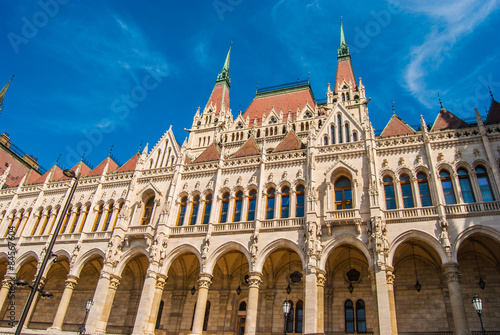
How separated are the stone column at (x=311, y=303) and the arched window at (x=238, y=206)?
6.23 metres

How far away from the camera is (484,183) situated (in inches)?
786

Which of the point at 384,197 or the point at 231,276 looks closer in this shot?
the point at 384,197

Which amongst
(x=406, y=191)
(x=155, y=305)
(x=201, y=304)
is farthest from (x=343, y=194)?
(x=155, y=305)

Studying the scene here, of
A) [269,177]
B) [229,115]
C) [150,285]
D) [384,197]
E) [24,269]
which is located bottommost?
[150,285]

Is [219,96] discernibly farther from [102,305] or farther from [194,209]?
[102,305]

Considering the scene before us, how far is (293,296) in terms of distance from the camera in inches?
885

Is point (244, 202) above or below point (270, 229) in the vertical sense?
above

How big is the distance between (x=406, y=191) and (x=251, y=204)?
903cm

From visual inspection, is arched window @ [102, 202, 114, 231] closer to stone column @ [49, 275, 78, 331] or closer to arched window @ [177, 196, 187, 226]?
stone column @ [49, 275, 78, 331]

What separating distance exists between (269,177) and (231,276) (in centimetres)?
673

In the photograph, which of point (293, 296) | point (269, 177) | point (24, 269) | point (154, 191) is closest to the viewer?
point (293, 296)

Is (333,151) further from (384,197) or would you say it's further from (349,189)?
(384,197)

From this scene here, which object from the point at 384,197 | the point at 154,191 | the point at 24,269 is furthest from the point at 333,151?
the point at 24,269

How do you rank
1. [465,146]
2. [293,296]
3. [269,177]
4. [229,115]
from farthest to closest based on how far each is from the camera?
[229,115] < [269,177] < [293,296] < [465,146]
